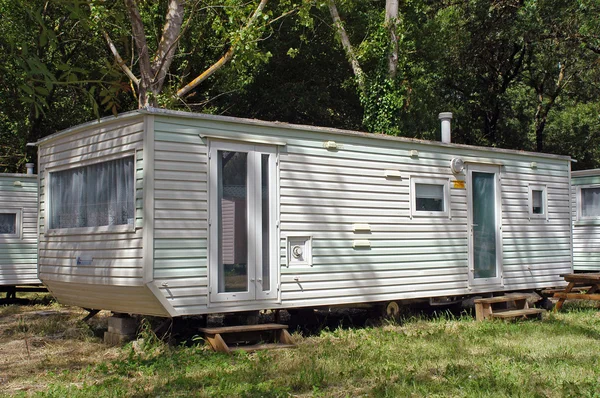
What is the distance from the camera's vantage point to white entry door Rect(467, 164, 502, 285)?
1074 centimetres

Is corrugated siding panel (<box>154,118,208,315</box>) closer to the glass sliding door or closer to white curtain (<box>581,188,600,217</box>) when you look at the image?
the glass sliding door

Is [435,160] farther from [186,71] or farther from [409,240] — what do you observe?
[186,71]

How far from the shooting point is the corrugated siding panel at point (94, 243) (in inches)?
298

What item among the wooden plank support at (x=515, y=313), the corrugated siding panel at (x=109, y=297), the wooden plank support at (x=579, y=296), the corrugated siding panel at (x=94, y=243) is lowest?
the wooden plank support at (x=515, y=313)

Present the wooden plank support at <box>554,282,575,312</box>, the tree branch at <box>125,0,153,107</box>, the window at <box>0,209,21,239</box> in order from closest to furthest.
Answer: the wooden plank support at <box>554,282,575,312</box>, the window at <box>0,209,21,239</box>, the tree branch at <box>125,0,153,107</box>

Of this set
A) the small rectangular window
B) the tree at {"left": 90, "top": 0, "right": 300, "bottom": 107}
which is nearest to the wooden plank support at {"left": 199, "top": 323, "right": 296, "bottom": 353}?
the small rectangular window

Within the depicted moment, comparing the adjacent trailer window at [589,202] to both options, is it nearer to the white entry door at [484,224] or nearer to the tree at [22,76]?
the white entry door at [484,224]

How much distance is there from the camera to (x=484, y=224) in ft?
35.9

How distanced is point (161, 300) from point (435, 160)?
487 cm

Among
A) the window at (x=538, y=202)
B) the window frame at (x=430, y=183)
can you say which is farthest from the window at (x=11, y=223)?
the window at (x=538, y=202)

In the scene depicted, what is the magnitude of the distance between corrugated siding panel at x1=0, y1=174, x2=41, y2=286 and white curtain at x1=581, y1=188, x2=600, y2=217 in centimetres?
1207

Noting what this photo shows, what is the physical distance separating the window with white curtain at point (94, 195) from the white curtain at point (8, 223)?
5344 millimetres

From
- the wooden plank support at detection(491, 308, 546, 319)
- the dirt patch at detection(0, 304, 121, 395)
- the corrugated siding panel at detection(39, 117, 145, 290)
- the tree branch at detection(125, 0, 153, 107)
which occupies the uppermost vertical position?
the tree branch at detection(125, 0, 153, 107)

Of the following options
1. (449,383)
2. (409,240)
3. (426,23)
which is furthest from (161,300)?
(426,23)
